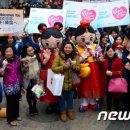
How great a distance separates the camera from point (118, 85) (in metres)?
5.06

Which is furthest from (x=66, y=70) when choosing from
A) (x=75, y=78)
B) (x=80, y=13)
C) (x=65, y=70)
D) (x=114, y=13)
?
(x=114, y=13)

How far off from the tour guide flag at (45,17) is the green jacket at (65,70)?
192 cm

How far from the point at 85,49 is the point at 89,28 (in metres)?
0.36

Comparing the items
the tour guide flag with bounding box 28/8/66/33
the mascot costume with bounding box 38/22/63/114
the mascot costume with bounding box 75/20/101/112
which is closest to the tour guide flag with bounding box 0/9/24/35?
the tour guide flag with bounding box 28/8/66/33

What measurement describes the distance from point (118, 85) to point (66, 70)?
84 cm

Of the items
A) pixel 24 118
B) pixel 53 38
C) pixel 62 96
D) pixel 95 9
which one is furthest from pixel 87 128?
pixel 95 9

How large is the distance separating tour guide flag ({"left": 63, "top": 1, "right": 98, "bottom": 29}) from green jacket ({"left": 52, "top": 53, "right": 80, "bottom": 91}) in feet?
6.14

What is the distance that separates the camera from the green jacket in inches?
201

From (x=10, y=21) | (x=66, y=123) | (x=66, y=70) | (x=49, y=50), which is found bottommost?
(x=66, y=123)

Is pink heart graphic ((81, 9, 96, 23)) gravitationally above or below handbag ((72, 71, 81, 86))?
above

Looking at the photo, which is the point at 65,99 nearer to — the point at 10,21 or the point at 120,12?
the point at 10,21

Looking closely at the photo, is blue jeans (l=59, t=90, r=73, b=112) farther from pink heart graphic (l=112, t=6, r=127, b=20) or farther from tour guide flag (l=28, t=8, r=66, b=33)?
pink heart graphic (l=112, t=6, r=127, b=20)

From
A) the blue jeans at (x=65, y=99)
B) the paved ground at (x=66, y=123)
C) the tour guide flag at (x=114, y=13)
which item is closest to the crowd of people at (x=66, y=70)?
the blue jeans at (x=65, y=99)

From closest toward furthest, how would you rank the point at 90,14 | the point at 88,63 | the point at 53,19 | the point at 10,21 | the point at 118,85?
1. the point at 118,85
2. the point at 88,63
3. the point at 10,21
4. the point at 90,14
5. the point at 53,19
